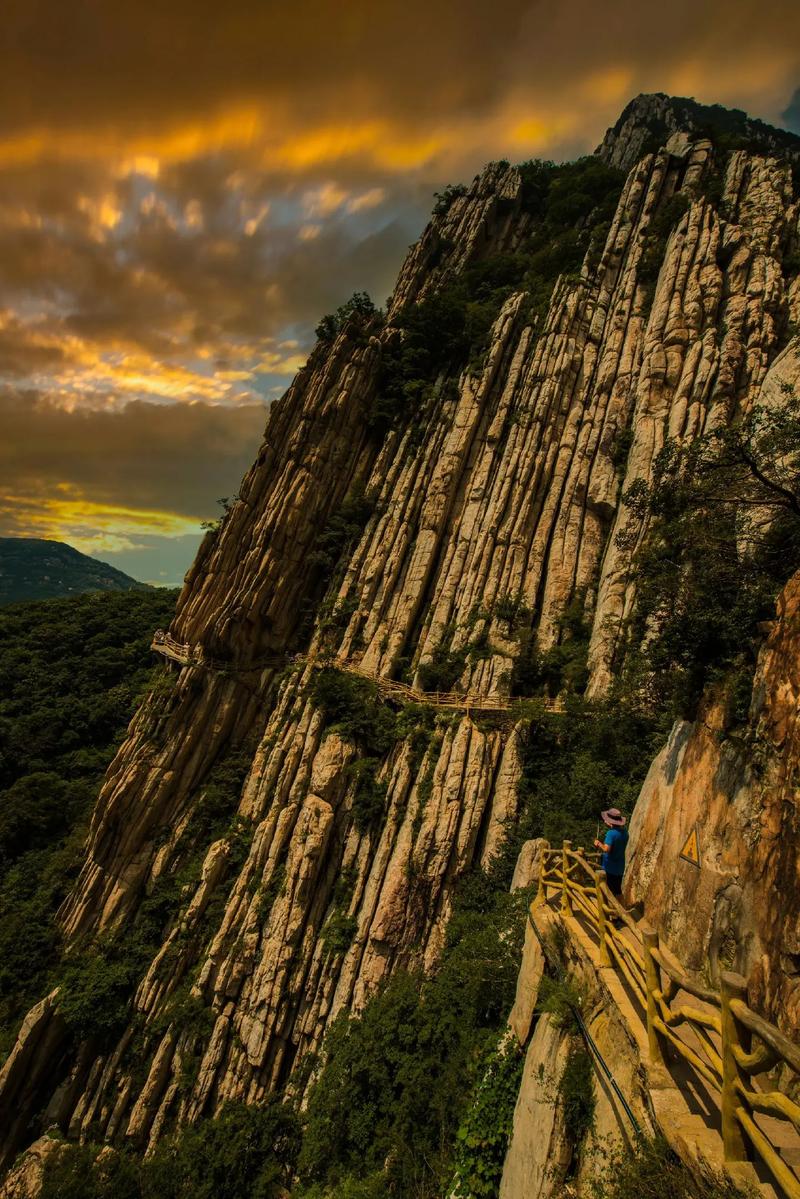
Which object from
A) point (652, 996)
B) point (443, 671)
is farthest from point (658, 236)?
point (652, 996)

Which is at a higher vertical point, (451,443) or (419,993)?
(451,443)

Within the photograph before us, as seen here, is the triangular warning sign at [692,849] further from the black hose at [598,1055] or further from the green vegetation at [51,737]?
the green vegetation at [51,737]

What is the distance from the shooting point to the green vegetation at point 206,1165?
16.4m

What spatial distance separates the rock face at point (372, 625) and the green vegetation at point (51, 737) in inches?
92.6

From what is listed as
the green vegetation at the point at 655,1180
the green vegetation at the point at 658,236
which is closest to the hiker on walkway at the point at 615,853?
the green vegetation at the point at 655,1180

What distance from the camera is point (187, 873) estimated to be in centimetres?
2638

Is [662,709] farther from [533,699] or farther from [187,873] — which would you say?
[187,873]

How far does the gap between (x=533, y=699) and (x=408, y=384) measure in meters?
25.7

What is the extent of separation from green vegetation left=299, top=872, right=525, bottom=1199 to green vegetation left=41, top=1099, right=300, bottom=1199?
2787mm

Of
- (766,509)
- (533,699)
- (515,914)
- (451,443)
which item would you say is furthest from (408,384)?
(515,914)

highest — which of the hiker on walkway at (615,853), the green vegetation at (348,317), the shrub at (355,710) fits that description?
the green vegetation at (348,317)

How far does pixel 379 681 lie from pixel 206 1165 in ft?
61.1

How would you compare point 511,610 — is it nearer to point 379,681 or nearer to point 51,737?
point 379,681

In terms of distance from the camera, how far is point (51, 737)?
36.3 m
